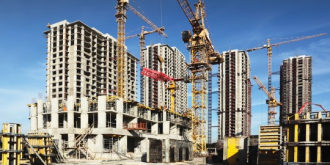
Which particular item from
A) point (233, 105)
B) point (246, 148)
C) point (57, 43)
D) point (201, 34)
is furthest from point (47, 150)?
point (233, 105)

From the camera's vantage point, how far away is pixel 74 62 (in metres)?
96.9

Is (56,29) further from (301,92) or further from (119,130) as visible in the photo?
(301,92)

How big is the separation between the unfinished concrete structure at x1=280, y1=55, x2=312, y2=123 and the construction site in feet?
1.27

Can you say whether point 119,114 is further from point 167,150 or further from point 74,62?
point 74,62

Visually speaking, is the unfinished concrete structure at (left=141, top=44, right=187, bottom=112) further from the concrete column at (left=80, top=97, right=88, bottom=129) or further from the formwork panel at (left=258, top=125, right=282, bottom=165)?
the formwork panel at (left=258, top=125, right=282, bottom=165)

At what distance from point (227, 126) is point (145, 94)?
39440mm

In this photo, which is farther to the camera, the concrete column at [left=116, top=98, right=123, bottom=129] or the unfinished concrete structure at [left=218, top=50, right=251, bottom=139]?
the unfinished concrete structure at [left=218, top=50, right=251, bottom=139]

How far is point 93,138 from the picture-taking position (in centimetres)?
5422

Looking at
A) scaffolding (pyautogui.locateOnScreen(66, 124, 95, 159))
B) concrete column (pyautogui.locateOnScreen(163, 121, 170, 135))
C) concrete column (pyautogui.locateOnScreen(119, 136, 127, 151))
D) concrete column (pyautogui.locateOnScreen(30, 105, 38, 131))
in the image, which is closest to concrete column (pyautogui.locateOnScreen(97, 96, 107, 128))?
scaffolding (pyautogui.locateOnScreen(66, 124, 95, 159))

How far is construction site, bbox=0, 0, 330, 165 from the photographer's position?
96.0ft

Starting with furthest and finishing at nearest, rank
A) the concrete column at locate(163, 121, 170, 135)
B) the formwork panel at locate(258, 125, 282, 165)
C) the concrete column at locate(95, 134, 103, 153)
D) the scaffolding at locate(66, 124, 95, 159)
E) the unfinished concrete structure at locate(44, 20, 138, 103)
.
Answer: the unfinished concrete structure at locate(44, 20, 138, 103) < the concrete column at locate(163, 121, 170, 135) < the concrete column at locate(95, 134, 103, 153) < the scaffolding at locate(66, 124, 95, 159) < the formwork panel at locate(258, 125, 282, 165)

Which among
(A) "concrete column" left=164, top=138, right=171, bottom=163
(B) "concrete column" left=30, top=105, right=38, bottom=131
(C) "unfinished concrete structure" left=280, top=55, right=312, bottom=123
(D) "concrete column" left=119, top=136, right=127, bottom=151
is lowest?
(D) "concrete column" left=119, top=136, right=127, bottom=151

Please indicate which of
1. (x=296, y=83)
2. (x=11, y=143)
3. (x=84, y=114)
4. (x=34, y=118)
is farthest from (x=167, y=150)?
(x=296, y=83)

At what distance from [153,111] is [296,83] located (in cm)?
7454
